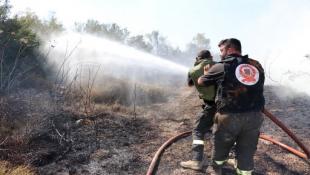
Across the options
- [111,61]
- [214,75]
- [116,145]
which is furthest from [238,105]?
[111,61]

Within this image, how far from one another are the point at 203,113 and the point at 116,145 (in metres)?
1.82

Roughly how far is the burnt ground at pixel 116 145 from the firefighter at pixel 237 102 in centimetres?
77

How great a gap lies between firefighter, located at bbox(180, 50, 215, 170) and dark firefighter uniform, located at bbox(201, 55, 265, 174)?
0.61m

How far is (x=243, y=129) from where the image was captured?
484 centimetres

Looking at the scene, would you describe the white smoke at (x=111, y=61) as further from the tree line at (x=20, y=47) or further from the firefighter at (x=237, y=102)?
the firefighter at (x=237, y=102)

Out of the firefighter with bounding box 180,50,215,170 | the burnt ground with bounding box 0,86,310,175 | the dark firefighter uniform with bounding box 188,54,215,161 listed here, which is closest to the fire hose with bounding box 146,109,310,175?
the burnt ground with bounding box 0,86,310,175

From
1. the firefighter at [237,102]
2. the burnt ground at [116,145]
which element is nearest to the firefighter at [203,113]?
the burnt ground at [116,145]

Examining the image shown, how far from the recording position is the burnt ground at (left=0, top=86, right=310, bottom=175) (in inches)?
229

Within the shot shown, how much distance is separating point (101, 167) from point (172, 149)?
128 cm

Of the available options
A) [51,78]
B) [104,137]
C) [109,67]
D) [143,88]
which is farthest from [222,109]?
[109,67]

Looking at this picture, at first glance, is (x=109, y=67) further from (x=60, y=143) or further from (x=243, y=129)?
(x=243, y=129)

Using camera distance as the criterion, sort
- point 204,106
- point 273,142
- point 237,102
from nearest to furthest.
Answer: point 237,102 < point 204,106 < point 273,142

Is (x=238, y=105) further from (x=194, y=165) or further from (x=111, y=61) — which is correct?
(x=111, y=61)

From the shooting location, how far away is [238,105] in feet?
15.6
